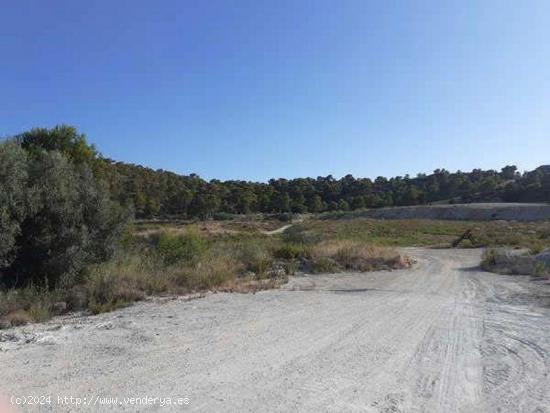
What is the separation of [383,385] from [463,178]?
181m

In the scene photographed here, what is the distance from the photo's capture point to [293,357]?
336 inches

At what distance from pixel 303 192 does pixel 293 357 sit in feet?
546

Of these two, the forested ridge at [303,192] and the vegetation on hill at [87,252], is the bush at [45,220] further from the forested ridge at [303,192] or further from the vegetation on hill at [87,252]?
the forested ridge at [303,192]

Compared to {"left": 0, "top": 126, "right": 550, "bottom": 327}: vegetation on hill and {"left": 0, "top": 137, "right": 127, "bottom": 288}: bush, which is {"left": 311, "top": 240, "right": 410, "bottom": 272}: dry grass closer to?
{"left": 0, "top": 126, "right": 550, "bottom": 327}: vegetation on hill

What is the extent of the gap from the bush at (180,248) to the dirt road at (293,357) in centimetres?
554

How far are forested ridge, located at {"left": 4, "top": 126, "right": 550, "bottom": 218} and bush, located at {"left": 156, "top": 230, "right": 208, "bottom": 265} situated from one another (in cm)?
7345

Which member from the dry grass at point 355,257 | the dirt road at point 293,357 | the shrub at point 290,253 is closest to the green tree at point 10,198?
the dirt road at point 293,357

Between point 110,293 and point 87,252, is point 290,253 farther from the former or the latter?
point 110,293

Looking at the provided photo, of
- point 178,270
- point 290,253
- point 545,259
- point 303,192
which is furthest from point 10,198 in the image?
point 303,192

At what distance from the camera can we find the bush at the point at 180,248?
1953 centimetres

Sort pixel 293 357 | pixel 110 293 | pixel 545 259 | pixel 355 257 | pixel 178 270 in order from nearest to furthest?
pixel 293 357, pixel 110 293, pixel 178 270, pixel 355 257, pixel 545 259

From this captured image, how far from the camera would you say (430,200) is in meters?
169

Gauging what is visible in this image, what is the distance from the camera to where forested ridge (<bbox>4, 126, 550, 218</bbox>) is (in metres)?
123

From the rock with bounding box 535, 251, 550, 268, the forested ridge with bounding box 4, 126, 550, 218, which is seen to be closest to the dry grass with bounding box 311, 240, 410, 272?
the rock with bounding box 535, 251, 550, 268
